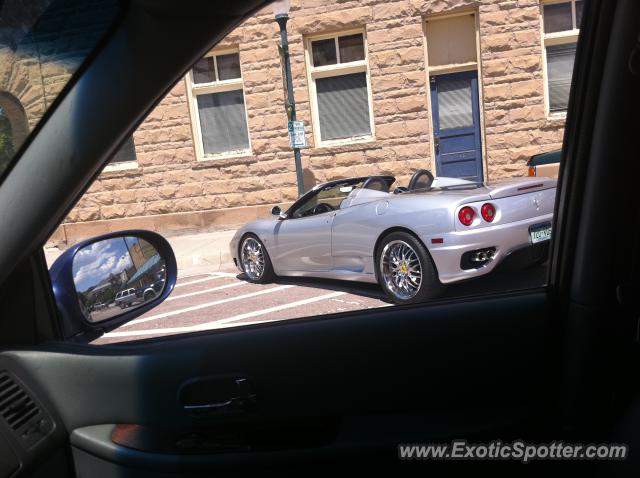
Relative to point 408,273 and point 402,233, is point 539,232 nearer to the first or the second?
point 408,273

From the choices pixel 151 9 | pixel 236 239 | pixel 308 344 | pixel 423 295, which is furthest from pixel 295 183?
pixel 151 9

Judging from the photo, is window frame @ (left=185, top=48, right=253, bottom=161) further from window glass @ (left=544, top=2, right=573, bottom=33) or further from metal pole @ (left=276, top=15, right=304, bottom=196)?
window glass @ (left=544, top=2, right=573, bottom=33)

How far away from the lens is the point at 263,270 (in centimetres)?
498

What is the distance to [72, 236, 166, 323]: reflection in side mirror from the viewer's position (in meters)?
1.79

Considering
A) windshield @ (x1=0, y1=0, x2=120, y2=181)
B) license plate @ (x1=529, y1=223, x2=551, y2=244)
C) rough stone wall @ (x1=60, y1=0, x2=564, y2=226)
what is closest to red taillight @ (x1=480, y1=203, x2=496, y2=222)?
rough stone wall @ (x1=60, y1=0, x2=564, y2=226)

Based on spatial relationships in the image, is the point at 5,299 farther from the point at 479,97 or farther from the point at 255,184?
the point at 255,184

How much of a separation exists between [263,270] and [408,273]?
67.9 inches

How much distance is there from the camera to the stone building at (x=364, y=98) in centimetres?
227

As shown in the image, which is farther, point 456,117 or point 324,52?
point 324,52

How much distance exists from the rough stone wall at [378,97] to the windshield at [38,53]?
603mm

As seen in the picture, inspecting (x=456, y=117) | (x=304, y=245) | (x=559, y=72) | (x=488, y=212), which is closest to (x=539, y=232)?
(x=559, y=72)

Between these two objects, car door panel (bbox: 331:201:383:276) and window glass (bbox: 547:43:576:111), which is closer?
window glass (bbox: 547:43:576:111)

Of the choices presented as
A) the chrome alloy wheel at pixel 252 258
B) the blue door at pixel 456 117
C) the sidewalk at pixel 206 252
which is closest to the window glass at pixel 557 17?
the blue door at pixel 456 117

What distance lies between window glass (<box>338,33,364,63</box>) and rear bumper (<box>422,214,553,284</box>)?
125cm
